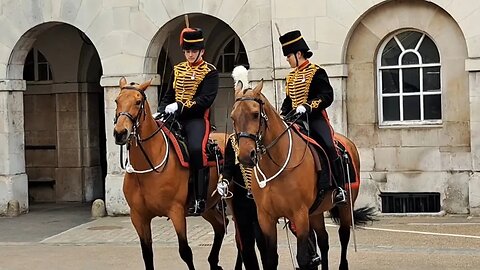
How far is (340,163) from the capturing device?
9531 millimetres

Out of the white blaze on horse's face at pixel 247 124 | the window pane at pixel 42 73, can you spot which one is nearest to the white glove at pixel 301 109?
the white blaze on horse's face at pixel 247 124

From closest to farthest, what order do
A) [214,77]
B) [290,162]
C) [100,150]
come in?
1. [290,162]
2. [214,77]
3. [100,150]

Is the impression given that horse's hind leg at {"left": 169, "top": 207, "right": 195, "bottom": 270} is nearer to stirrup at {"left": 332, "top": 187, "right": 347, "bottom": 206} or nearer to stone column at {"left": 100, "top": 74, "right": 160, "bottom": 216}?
stirrup at {"left": 332, "top": 187, "right": 347, "bottom": 206}

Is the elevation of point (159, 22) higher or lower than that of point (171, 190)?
higher

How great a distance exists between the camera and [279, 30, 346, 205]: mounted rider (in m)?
9.38

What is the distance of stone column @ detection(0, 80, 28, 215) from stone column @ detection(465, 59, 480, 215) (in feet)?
27.7

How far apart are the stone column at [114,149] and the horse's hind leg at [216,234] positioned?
6.53 meters

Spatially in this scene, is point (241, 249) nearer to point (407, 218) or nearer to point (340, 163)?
point (340, 163)

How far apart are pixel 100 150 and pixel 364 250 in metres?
9.93

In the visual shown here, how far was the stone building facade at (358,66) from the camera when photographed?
15258 mm

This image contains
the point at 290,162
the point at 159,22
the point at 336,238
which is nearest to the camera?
the point at 290,162

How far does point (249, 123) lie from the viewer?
8023mm

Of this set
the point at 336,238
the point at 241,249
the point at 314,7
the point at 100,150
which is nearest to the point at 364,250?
the point at 336,238

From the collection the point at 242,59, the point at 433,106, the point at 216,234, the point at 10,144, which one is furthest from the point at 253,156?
the point at 242,59
